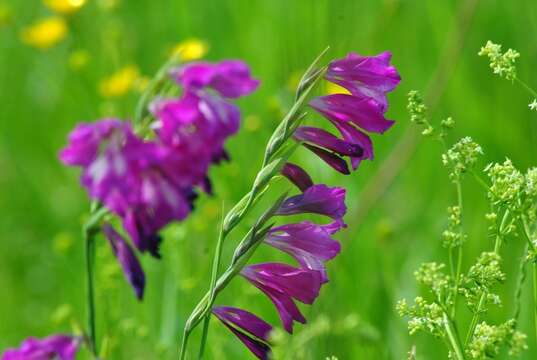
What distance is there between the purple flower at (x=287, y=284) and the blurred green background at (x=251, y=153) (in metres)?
0.22

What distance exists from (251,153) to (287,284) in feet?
7.36

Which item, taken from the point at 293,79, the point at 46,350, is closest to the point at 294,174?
the point at 46,350

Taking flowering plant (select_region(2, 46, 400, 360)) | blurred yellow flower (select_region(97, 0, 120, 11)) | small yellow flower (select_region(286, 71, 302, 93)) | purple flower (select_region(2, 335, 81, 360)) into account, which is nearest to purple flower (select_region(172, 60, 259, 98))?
flowering plant (select_region(2, 46, 400, 360))

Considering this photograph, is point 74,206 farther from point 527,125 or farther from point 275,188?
point 527,125

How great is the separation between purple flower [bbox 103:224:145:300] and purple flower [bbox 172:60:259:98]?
0.27m

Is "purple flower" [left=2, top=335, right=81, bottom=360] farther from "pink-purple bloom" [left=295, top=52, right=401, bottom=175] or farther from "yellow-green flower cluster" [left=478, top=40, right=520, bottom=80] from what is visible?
"yellow-green flower cluster" [left=478, top=40, right=520, bottom=80]

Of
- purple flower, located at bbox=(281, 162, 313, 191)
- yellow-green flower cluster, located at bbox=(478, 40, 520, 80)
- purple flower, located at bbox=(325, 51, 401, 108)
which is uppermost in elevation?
yellow-green flower cluster, located at bbox=(478, 40, 520, 80)

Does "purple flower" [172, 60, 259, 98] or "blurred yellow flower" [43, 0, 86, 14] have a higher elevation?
"blurred yellow flower" [43, 0, 86, 14]

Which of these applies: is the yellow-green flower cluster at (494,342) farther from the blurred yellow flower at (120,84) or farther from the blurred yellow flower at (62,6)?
the blurred yellow flower at (62,6)

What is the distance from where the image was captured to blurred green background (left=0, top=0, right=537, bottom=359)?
105 inches

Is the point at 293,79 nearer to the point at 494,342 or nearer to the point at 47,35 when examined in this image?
the point at 47,35

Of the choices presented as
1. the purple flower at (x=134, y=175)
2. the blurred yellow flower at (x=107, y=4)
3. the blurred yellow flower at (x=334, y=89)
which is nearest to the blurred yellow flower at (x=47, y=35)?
the blurred yellow flower at (x=107, y=4)

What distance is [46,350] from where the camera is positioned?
1525 mm

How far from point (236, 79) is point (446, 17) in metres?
2.87
